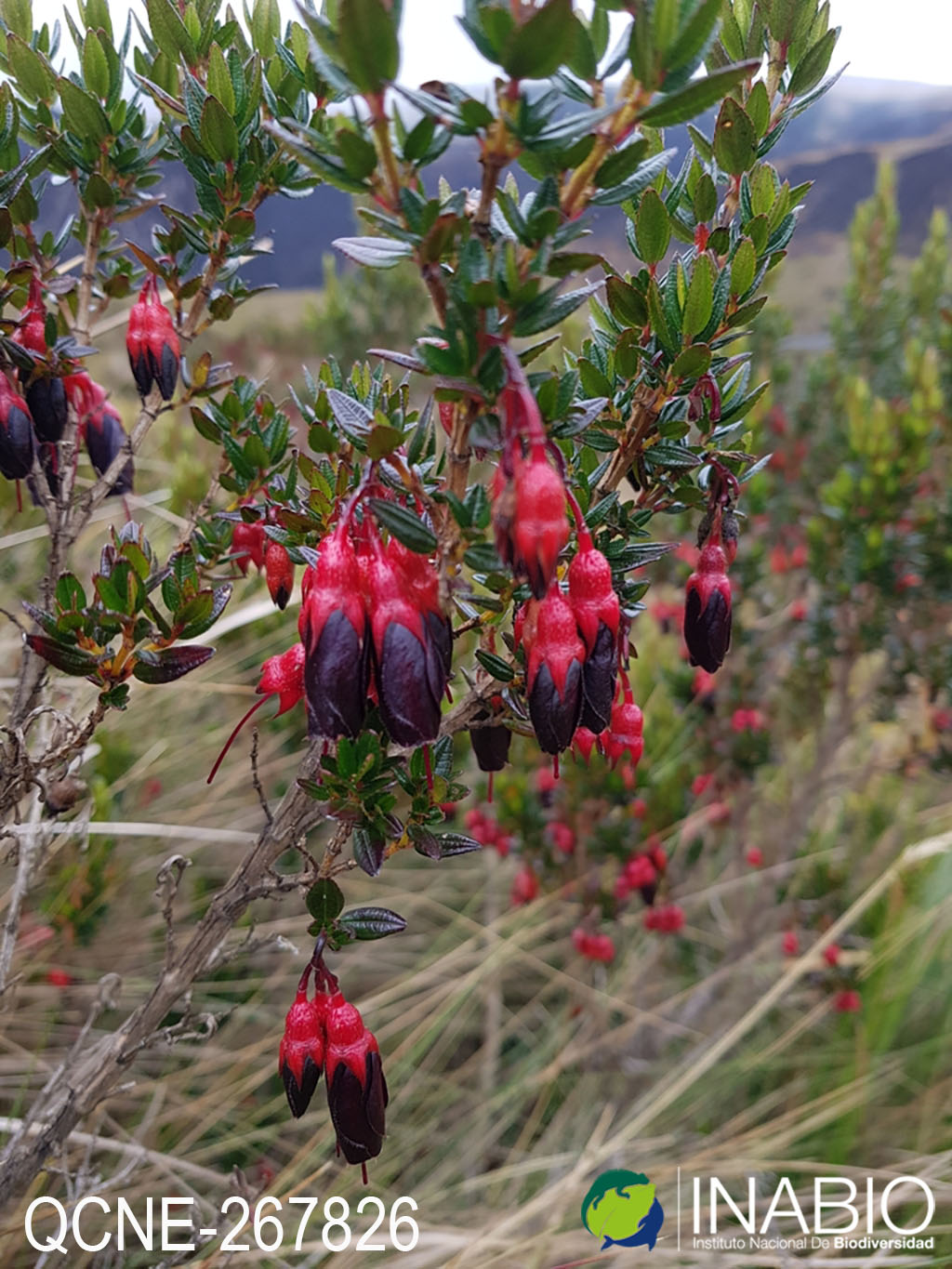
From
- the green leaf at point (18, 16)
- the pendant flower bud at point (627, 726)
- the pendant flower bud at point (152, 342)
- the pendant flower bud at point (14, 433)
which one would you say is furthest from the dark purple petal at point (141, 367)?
the pendant flower bud at point (627, 726)

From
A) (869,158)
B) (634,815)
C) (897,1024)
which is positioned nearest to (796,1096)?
(897,1024)

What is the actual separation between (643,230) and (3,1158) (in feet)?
3.67

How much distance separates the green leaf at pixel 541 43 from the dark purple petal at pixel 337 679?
0.29m

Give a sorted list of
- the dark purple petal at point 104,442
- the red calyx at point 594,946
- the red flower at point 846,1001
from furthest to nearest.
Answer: the red flower at point 846,1001, the red calyx at point 594,946, the dark purple petal at point 104,442

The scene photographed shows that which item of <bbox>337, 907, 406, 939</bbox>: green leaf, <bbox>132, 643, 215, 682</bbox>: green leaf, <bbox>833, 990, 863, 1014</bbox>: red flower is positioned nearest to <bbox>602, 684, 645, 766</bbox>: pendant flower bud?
<bbox>337, 907, 406, 939</bbox>: green leaf

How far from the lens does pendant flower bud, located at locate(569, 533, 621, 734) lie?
54cm

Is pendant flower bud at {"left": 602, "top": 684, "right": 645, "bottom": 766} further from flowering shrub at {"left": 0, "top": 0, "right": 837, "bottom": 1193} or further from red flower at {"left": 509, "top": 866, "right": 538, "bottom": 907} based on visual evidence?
red flower at {"left": 509, "top": 866, "right": 538, "bottom": 907}

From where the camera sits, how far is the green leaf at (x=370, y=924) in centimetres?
68

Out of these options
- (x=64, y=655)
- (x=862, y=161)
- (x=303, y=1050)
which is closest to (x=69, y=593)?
(x=64, y=655)

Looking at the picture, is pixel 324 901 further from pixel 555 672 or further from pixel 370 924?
pixel 555 672

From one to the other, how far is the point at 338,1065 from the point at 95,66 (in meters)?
0.94

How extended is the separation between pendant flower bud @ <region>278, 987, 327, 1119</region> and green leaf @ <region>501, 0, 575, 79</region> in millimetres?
637

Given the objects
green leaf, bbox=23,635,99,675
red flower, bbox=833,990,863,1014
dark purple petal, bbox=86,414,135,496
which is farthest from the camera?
red flower, bbox=833,990,863,1014

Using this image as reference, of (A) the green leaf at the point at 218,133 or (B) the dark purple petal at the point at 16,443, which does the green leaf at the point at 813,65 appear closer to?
(A) the green leaf at the point at 218,133
